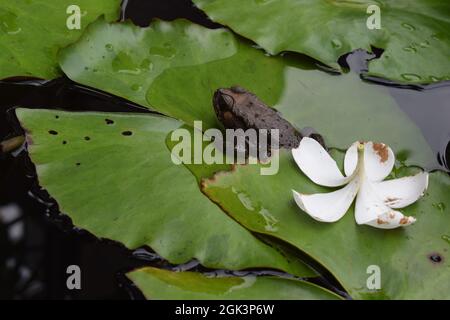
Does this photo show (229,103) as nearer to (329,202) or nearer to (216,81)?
(216,81)

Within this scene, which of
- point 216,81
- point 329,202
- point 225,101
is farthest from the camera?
point 216,81

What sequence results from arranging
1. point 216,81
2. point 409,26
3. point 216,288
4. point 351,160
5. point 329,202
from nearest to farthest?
point 216,288 → point 329,202 → point 351,160 → point 216,81 → point 409,26

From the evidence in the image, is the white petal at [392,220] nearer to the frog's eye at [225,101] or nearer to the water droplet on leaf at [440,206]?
the water droplet on leaf at [440,206]

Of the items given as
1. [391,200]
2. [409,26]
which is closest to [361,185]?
[391,200]

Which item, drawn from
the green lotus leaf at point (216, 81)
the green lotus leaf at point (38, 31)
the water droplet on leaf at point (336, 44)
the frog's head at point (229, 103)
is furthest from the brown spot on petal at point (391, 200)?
the green lotus leaf at point (38, 31)

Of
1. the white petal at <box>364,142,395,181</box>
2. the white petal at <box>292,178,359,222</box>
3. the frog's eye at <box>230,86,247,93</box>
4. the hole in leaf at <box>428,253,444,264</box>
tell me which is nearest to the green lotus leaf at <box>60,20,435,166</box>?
the frog's eye at <box>230,86,247,93</box>

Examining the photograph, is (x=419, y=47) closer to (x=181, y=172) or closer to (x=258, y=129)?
(x=258, y=129)

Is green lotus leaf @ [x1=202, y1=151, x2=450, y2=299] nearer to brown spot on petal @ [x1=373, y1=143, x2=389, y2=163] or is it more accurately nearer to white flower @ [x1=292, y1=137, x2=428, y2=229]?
white flower @ [x1=292, y1=137, x2=428, y2=229]
